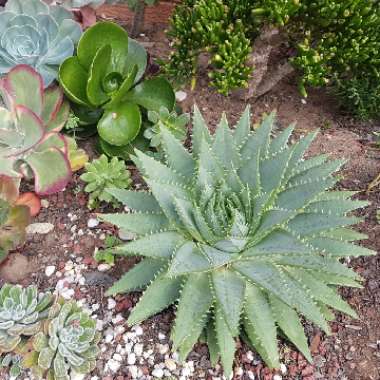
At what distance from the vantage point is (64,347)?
1951 millimetres

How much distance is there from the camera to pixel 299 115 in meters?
3.01

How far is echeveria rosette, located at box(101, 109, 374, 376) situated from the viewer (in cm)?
176

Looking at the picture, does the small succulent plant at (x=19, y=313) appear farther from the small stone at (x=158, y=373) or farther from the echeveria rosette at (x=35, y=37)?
the echeveria rosette at (x=35, y=37)

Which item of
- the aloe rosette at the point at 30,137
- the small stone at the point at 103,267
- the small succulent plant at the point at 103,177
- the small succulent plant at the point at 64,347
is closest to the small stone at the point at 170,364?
the small succulent plant at the point at 64,347

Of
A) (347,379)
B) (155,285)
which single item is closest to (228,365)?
(155,285)

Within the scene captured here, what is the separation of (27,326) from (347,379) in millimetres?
Result: 1227

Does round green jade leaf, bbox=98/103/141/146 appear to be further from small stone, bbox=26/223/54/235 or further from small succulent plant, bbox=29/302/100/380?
small succulent plant, bbox=29/302/100/380

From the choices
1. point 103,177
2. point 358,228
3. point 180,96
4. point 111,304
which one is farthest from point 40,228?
point 358,228

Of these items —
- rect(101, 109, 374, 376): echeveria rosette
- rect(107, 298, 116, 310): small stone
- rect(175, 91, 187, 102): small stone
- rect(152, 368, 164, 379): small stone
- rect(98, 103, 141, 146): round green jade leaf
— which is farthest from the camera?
rect(175, 91, 187, 102): small stone

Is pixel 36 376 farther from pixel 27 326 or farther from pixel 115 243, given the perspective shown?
pixel 115 243

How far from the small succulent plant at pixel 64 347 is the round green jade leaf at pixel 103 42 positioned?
1.19 metres

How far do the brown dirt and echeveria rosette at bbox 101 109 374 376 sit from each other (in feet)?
0.62

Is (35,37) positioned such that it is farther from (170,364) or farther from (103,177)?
(170,364)

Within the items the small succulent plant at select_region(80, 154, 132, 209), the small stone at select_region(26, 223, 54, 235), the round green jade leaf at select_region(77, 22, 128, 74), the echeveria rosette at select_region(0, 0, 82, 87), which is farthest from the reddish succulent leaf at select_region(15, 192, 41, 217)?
the round green jade leaf at select_region(77, 22, 128, 74)
